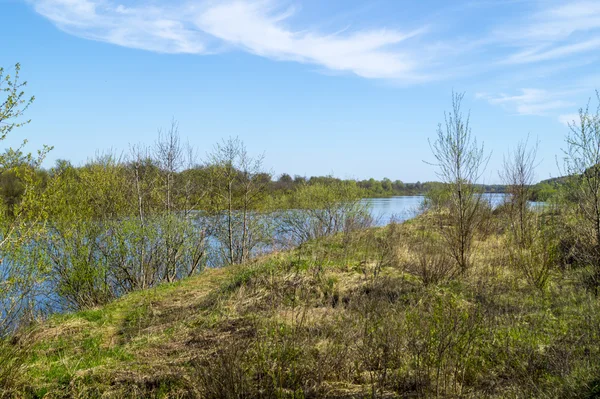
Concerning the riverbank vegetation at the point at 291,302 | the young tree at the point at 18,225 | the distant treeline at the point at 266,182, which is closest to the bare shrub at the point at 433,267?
the riverbank vegetation at the point at 291,302

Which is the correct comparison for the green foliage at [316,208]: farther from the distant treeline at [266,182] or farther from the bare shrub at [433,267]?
the bare shrub at [433,267]

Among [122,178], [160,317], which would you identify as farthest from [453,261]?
[122,178]

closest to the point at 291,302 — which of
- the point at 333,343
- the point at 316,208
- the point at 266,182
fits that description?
the point at 333,343

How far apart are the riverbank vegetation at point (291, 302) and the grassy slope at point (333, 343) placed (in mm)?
27

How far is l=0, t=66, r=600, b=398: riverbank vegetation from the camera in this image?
4.57 metres

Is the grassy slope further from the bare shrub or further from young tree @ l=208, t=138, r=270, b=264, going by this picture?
young tree @ l=208, t=138, r=270, b=264

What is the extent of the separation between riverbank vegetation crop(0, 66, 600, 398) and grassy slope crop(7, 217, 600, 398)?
27mm

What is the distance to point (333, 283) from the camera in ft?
27.2

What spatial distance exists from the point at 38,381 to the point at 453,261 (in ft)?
25.4

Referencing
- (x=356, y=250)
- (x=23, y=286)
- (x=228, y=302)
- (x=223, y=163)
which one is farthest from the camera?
(x=223, y=163)

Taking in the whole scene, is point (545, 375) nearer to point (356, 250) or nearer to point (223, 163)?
point (356, 250)

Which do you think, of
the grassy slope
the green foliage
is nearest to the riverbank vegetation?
the grassy slope

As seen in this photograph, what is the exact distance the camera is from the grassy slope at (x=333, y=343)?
4398 millimetres

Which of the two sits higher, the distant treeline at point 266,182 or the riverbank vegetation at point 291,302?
the distant treeline at point 266,182
